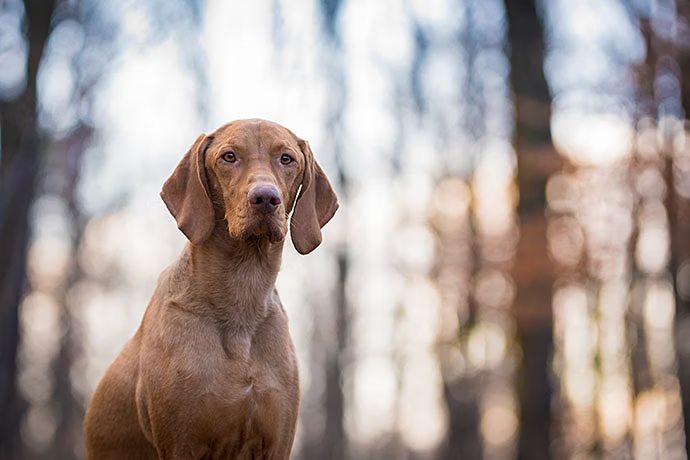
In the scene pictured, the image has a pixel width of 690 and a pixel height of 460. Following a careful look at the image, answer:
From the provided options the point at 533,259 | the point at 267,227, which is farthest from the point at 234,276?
the point at 533,259

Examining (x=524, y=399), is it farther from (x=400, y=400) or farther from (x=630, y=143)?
(x=400, y=400)

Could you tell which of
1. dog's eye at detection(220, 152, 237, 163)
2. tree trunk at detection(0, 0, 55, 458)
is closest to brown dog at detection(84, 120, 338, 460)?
dog's eye at detection(220, 152, 237, 163)

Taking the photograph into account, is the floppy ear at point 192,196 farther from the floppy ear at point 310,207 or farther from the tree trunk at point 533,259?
the tree trunk at point 533,259

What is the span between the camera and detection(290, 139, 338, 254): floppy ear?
5129 millimetres

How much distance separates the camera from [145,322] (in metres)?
5.18

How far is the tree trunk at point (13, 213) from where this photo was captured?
1383 cm

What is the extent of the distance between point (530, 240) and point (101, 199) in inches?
500

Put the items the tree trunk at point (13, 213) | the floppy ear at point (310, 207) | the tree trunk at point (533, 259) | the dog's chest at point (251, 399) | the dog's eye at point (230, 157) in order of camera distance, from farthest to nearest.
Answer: the tree trunk at point (533, 259) < the tree trunk at point (13, 213) < the floppy ear at point (310, 207) < the dog's eye at point (230, 157) < the dog's chest at point (251, 399)

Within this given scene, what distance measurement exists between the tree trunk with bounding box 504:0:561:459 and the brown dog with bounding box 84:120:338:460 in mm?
10009

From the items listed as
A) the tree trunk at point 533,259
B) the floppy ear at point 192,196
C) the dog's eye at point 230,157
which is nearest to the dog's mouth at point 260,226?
the floppy ear at point 192,196

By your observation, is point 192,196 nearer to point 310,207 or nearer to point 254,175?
point 254,175

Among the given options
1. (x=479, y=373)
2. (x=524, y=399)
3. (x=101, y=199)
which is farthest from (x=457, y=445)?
(x=101, y=199)

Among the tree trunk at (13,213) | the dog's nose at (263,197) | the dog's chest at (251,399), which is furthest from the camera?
the tree trunk at (13,213)

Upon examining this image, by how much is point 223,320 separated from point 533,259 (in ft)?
35.5
